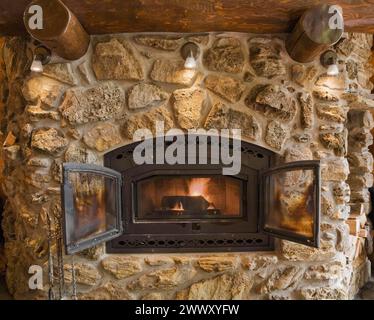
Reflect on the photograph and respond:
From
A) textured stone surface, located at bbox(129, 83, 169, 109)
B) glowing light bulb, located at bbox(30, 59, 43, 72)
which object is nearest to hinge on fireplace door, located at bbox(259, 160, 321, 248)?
textured stone surface, located at bbox(129, 83, 169, 109)

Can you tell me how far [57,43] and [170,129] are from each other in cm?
78

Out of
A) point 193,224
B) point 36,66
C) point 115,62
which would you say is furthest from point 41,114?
point 193,224

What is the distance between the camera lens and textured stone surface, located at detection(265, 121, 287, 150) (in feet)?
5.83

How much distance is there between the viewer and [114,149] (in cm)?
178

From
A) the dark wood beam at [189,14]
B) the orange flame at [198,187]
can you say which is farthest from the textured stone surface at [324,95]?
the orange flame at [198,187]

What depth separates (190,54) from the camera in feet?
5.57

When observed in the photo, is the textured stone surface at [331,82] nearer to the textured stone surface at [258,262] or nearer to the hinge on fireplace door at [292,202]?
the hinge on fireplace door at [292,202]

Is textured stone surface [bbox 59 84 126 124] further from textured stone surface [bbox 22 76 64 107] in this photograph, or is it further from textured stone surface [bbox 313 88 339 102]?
textured stone surface [bbox 313 88 339 102]

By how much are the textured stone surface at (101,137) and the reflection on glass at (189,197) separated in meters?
0.33

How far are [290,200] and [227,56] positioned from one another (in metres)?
0.97

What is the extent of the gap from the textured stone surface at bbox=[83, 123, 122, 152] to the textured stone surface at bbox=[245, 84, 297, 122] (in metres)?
0.87

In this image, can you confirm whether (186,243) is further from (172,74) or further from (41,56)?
(41,56)

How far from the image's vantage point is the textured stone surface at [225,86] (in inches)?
69.1
